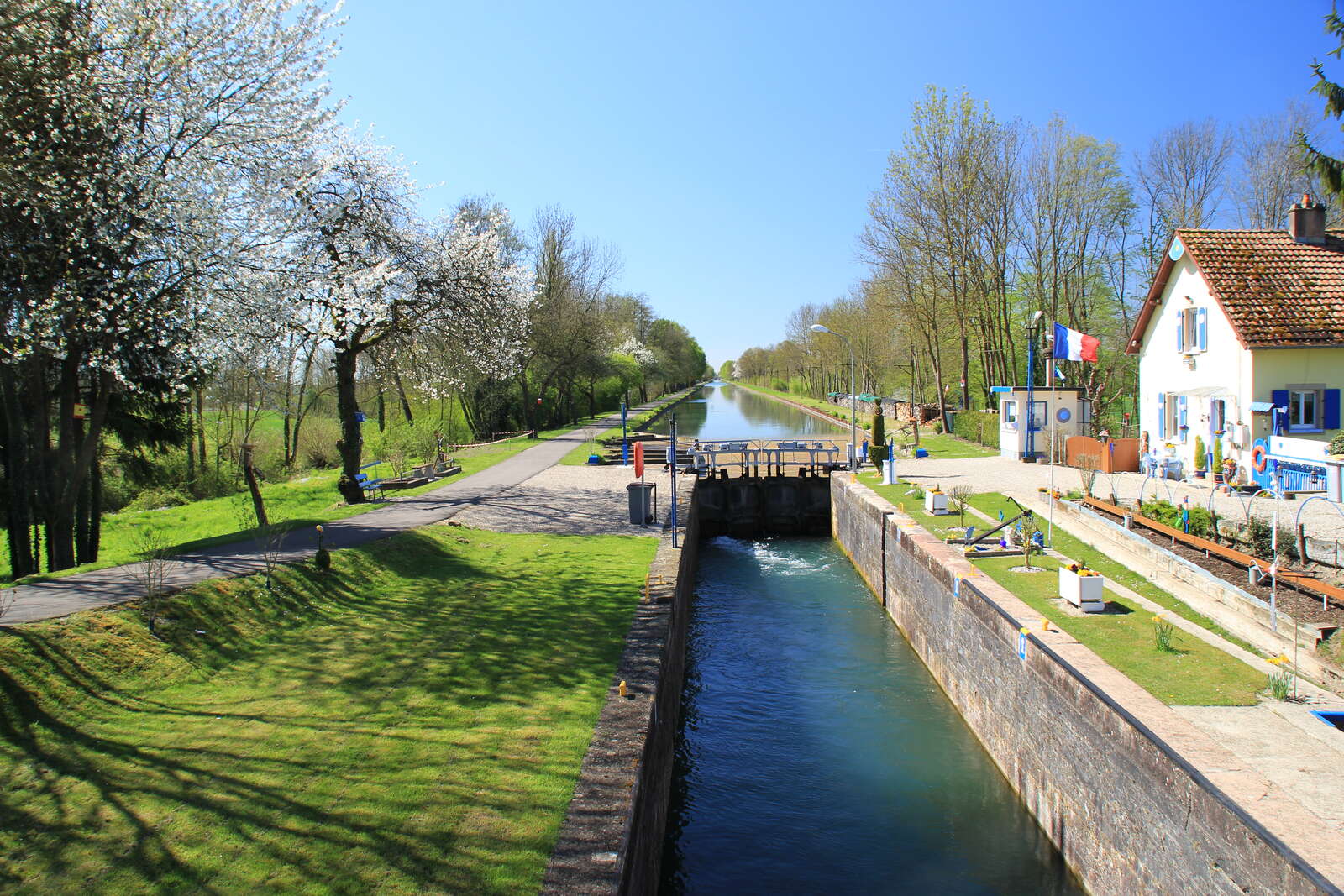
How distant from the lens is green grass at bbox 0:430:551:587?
16.1 metres

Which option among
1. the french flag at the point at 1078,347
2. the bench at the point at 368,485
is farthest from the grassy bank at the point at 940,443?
the bench at the point at 368,485

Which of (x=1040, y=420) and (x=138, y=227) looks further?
(x=1040, y=420)

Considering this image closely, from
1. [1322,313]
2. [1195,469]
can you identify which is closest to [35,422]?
[1195,469]

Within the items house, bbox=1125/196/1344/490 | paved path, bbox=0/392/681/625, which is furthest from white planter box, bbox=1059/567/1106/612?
paved path, bbox=0/392/681/625

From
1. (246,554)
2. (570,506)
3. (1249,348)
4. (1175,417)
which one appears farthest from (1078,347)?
(246,554)

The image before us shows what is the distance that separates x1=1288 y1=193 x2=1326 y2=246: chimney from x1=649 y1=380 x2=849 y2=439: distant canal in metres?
22.4

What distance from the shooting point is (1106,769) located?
7289mm

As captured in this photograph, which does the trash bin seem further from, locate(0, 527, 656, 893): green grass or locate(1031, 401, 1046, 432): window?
locate(1031, 401, 1046, 432): window

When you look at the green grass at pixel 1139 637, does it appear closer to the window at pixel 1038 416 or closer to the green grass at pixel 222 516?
the green grass at pixel 222 516

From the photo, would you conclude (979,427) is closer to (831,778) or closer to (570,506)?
(570,506)

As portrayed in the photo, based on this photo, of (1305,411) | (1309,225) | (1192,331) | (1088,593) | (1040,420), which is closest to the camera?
(1088,593)

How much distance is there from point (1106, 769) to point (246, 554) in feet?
37.9

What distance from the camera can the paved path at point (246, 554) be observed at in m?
9.34

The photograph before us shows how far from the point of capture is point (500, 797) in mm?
6375
